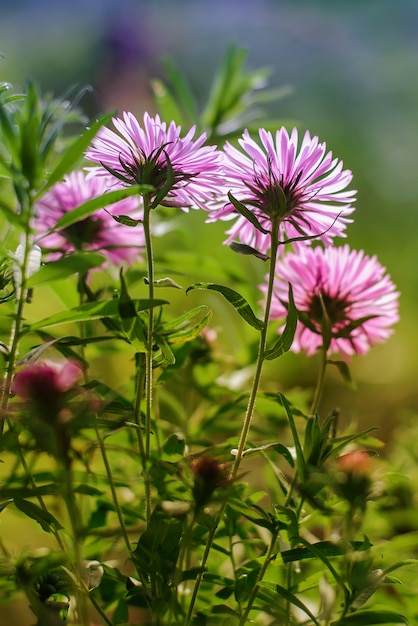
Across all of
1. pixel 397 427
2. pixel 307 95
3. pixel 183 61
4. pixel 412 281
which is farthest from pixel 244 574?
pixel 183 61

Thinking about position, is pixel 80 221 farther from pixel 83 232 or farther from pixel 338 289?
pixel 338 289

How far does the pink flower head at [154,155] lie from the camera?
424 mm

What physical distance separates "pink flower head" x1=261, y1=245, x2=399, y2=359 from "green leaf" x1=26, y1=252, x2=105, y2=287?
167 mm

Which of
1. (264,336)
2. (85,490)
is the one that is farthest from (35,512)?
(264,336)

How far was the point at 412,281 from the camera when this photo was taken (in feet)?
6.81

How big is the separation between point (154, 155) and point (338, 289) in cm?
18

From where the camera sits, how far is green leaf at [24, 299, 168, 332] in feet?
1.30

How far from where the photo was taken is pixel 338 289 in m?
0.52

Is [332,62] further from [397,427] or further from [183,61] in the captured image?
[397,427]

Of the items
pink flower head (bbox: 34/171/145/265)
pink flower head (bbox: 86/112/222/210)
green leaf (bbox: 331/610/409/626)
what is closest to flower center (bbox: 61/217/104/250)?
pink flower head (bbox: 34/171/145/265)

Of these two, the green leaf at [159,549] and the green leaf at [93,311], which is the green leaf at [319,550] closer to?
the green leaf at [159,549]

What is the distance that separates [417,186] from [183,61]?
1.67m

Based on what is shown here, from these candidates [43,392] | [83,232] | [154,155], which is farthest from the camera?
[83,232]

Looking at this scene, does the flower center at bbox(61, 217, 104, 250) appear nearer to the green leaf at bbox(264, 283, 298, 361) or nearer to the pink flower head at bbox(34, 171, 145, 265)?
the pink flower head at bbox(34, 171, 145, 265)
